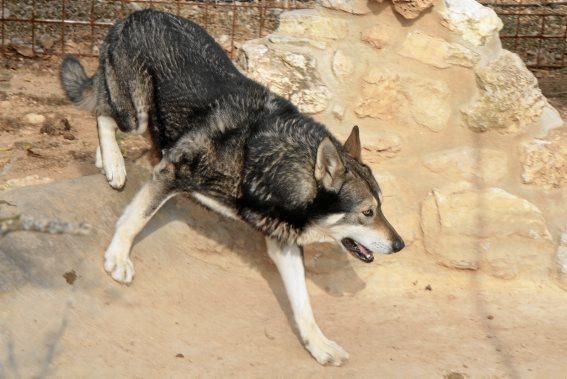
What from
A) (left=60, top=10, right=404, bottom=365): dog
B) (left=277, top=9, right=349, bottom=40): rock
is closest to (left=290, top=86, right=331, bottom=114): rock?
(left=277, top=9, right=349, bottom=40): rock

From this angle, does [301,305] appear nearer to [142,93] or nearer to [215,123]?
[215,123]

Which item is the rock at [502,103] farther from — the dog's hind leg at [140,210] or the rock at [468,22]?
the dog's hind leg at [140,210]

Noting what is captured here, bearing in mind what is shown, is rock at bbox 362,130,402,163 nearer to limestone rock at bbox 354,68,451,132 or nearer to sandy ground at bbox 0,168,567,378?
limestone rock at bbox 354,68,451,132

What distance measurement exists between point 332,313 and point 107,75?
220 cm

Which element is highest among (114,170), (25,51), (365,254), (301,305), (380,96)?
(380,96)

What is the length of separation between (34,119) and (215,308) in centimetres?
282

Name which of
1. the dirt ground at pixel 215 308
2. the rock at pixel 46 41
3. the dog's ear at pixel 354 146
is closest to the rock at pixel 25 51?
the rock at pixel 46 41

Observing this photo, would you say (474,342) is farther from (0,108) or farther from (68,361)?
(0,108)

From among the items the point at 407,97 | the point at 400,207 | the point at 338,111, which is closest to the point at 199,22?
the point at 338,111

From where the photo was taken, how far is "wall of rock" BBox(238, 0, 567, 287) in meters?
5.84

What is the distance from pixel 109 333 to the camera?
14.9ft

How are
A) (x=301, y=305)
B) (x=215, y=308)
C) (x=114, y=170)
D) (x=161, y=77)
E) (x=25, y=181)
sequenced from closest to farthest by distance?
1. (x=301, y=305)
2. (x=215, y=308)
3. (x=161, y=77)
4. (x=114, y=170)
5. (x=25, y=181)

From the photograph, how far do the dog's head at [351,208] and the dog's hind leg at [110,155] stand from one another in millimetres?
1501

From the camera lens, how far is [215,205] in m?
5.11
